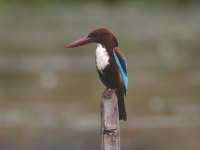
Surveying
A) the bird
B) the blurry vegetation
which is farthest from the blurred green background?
the bird

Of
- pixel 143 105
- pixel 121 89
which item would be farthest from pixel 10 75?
pixel 121 89

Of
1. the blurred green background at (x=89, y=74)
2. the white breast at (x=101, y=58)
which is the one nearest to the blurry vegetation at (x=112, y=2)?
the blurred green background at (x=89, y=74)

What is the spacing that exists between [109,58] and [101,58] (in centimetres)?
6

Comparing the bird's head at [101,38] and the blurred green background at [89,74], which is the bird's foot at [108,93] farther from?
the blurred green background at [89,74]

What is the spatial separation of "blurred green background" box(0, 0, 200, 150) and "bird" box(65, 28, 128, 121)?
549 cm

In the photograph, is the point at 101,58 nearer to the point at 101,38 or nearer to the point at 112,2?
the point at 101,38

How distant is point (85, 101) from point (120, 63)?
956cm

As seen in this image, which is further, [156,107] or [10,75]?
[10,75]

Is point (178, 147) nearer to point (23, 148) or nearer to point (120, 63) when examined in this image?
point (23, 148)

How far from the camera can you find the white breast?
6.35 metres

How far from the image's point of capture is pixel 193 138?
12.9 meters

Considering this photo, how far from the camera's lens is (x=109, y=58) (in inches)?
252

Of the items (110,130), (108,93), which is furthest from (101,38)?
(110,130)

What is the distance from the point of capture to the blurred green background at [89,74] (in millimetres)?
13320
